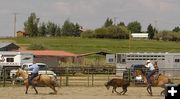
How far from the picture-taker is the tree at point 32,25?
5389 inches

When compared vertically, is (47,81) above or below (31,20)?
below

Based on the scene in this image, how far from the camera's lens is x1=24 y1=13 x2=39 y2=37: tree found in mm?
136875

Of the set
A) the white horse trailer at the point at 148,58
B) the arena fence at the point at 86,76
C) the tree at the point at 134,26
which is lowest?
the arena fence at the point at 86,76

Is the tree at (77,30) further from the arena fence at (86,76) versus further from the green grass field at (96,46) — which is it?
the arena fence at (86,76)

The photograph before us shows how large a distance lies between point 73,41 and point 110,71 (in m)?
66.8

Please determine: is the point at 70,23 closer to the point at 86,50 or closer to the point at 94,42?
the point at 94,42

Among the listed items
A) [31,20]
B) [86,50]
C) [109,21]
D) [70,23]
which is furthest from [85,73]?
[109,21]

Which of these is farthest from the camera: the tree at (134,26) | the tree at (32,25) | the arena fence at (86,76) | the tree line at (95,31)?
the tree at (134,26)

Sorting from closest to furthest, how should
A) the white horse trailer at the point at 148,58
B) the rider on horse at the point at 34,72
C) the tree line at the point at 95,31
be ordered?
the rider on horse at the point at 34,72, the white horse trailer at the point at 148,58, the tree line at the point at 95,31

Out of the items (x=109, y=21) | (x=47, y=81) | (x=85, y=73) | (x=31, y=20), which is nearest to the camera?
(x=47, y=81)

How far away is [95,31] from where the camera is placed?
124 m

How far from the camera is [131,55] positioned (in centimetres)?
3897

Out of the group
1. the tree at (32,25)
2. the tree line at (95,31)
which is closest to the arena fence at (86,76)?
the tree line at (95,31)

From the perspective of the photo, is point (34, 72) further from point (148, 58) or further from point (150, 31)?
point (150, 31)
